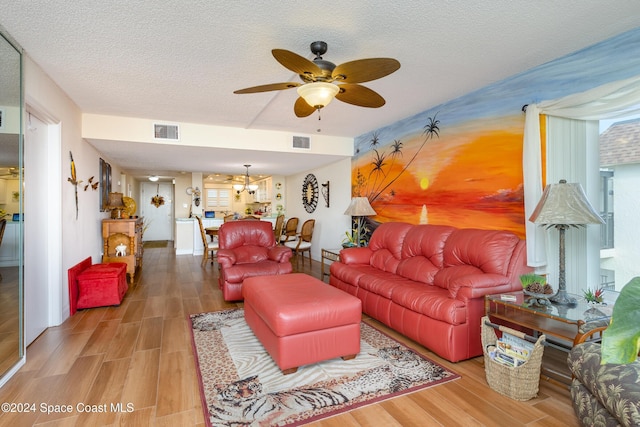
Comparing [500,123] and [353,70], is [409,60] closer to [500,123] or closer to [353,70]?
[353,70]

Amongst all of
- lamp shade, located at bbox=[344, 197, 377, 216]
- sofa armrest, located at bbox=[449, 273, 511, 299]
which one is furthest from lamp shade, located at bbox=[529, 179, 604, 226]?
lamp shade, located at bbox=[344, 197, 377, 216]

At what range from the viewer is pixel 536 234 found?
2.71 meters

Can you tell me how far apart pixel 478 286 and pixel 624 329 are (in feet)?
6.73

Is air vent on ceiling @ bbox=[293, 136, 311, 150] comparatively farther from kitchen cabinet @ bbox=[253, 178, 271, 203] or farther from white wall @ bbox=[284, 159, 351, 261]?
kitchen cabinet @ bbox=[253, 178, 271, 203]

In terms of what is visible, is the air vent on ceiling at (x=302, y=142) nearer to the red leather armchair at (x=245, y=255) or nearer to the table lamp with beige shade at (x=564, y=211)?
the red leather armchair at (x=245, y=255)

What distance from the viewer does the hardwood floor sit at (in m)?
1.78

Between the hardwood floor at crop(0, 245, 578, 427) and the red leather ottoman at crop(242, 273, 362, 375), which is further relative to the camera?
the red leather ottoman at crop(242, 273, 362, 375)

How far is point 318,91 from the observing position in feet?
6.97

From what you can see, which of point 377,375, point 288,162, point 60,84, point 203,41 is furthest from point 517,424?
point 288,162

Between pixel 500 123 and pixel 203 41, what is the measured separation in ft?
9.14

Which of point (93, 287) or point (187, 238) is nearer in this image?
point (93, 287)

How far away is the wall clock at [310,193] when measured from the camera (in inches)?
288

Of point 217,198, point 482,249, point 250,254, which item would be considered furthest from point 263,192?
point 482,249

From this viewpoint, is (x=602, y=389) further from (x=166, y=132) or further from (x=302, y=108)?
(x=166, y=132)
